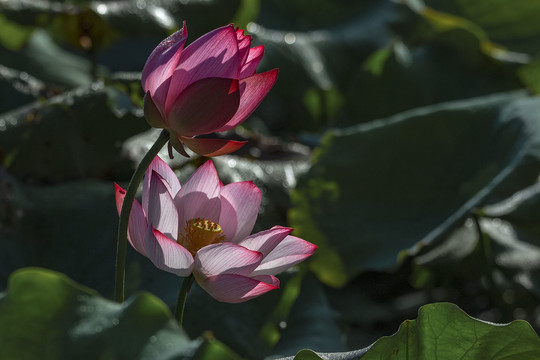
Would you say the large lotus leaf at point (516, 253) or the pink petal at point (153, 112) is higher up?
the pink petal at point (153, 112)

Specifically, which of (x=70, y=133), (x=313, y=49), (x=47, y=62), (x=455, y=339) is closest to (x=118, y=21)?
(x=47, y=62)

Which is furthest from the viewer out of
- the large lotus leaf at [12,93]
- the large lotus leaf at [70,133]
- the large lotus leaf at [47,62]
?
the large lotus leaf at [47,62]

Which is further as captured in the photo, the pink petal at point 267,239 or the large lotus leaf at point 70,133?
the large lotus leaf at point 70,133

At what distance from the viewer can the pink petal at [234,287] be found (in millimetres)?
550

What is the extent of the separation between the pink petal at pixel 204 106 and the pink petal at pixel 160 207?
0.04 m

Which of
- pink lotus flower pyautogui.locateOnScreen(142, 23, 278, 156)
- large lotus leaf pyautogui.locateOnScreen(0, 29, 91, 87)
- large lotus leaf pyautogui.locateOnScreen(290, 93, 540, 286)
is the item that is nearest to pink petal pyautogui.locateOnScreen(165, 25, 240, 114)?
pink lotus flower pyautogui.locateOnScreen(142, 23, 278, 156)

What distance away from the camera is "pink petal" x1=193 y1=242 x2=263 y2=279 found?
0.55 metres

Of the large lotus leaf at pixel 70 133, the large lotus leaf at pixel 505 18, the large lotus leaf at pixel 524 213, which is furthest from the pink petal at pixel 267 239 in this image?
the large lotus leaf at pixel 505 18

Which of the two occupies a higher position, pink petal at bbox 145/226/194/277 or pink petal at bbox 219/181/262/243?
pink petal at bbox 145/226/194/277

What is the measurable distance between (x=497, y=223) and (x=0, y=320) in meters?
1.34

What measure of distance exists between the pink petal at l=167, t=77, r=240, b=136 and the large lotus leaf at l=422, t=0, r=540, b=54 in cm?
168

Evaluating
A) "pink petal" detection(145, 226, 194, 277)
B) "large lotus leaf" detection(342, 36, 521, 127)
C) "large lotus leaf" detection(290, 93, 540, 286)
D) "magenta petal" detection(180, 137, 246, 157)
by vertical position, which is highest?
"magenta petal" detection(180, 137, 246, 157)

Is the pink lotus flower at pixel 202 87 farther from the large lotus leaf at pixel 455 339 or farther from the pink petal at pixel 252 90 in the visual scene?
the large lotus leaf at pixel 455 339

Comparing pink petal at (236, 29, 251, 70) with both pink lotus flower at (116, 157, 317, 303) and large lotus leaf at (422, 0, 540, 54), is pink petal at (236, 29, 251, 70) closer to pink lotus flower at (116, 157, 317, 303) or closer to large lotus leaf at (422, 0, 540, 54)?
pink lotus flower at (116, 157, 317, 303)
